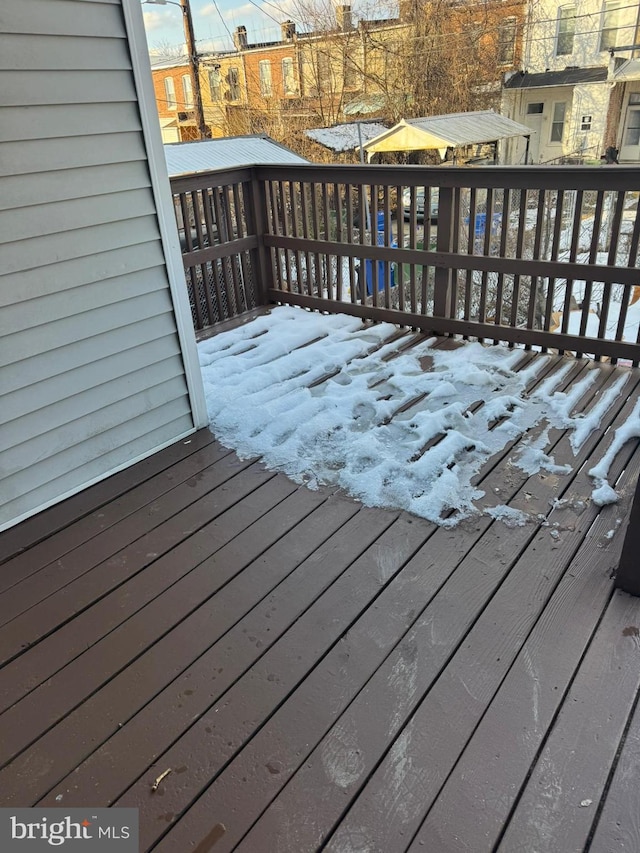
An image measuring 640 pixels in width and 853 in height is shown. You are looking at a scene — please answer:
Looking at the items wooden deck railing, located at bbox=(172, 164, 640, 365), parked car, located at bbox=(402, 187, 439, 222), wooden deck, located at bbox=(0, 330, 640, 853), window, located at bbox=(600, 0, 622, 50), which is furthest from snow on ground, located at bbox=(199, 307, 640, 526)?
window, located at bbox=(600, 0, 622, 50)

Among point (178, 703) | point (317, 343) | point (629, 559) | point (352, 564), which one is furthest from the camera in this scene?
point (317, 343)

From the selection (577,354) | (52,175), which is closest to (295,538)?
(52,175)

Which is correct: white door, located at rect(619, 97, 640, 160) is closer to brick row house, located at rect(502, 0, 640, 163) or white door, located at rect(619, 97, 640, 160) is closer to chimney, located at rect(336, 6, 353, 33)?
brick row house, located at rect(502, 0, 640, 163)

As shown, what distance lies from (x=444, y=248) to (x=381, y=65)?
52.0ft

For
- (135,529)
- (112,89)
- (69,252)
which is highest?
(112,89)

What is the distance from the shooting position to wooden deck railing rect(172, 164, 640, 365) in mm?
3227

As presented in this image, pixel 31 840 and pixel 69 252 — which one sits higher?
pixel 69 252

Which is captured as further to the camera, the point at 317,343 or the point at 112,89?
the point at 317,343

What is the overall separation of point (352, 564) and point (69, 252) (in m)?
1.54

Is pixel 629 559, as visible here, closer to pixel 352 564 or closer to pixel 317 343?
Result: pixel 352 564

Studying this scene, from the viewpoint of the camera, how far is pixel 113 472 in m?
2.63

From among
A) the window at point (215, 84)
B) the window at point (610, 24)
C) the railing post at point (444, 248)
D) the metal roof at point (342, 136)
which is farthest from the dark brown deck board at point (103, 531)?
the window at point (215, 84)

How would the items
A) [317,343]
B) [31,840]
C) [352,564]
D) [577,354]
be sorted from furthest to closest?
Result: [317,343] < [577,354] < [352,564] < [31,840]

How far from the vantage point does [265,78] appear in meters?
18.2
